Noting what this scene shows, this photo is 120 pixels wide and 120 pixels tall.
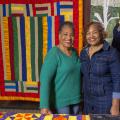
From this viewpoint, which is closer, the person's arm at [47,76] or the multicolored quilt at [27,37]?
the person's arm at [47,76]

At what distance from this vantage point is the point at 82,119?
176 centimetres

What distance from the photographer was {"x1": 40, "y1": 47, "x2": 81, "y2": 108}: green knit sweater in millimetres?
1974

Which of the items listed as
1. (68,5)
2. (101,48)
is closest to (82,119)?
(101,48)

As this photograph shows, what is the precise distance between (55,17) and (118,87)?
1258 millimetres

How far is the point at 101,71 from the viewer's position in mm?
1987

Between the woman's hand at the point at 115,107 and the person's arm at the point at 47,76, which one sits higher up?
the person's arm at the point at 47,76

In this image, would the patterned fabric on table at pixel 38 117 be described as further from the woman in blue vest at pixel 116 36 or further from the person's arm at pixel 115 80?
the woman in blue vest at pixel 116 36

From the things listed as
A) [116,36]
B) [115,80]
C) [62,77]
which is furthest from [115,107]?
[116,36]

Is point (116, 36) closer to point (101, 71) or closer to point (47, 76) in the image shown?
point (101, 71)

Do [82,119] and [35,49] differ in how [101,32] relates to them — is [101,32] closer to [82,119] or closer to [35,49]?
[82,119]

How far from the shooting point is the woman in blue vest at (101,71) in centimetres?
197

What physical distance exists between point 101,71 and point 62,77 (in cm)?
25

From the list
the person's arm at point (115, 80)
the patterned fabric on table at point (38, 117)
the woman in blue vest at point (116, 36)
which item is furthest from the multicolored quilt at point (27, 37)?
the patterned fabric on table at point (38, 117)

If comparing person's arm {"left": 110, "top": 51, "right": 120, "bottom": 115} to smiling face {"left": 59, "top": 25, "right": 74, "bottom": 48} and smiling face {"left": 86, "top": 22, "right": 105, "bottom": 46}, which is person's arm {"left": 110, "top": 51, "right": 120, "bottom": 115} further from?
smiling face {"left": 59, "top": 25, "right": 74, "bottom": 48}
